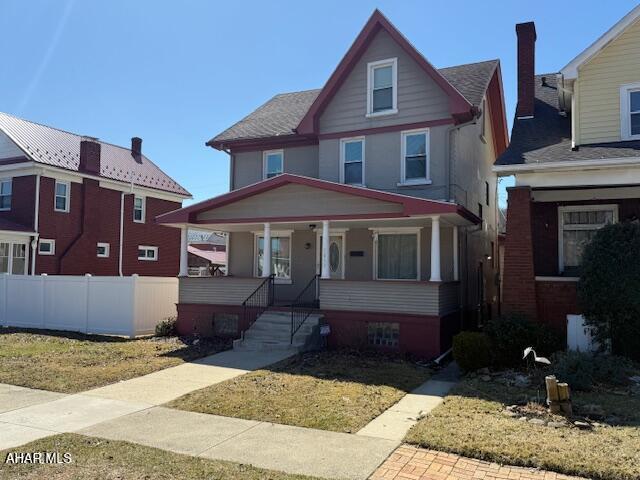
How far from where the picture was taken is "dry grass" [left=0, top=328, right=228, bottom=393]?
10.6m

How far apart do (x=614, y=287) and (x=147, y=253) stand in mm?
24464

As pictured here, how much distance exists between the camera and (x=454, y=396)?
8938 mm

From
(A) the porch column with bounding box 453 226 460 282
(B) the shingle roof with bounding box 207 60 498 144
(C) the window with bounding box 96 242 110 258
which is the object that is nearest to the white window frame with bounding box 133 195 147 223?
(C) the window with bounding box 96 242 110 258

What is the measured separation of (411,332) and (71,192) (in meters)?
19.0

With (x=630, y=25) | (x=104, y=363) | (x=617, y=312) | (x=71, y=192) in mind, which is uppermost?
(x=630, y=25)

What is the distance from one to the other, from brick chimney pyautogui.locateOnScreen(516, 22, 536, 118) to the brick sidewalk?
12.2 meters

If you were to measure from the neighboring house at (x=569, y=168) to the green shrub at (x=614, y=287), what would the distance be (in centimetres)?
108

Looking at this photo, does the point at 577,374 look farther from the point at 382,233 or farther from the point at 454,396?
the point at 382,233

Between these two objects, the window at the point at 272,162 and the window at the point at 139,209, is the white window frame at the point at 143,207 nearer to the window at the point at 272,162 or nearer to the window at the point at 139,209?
the window at the point at 139,209

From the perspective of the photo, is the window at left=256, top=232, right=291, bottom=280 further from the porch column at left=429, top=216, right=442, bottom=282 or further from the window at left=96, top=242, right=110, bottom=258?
the window at left=96, top=242, right=110, bottom=258

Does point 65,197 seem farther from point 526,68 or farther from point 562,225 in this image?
point 562,225

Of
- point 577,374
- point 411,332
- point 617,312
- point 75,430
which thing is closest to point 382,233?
point 411,332

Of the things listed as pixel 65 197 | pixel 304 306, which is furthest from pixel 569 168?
pixel 65 197

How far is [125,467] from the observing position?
19.2 feet
